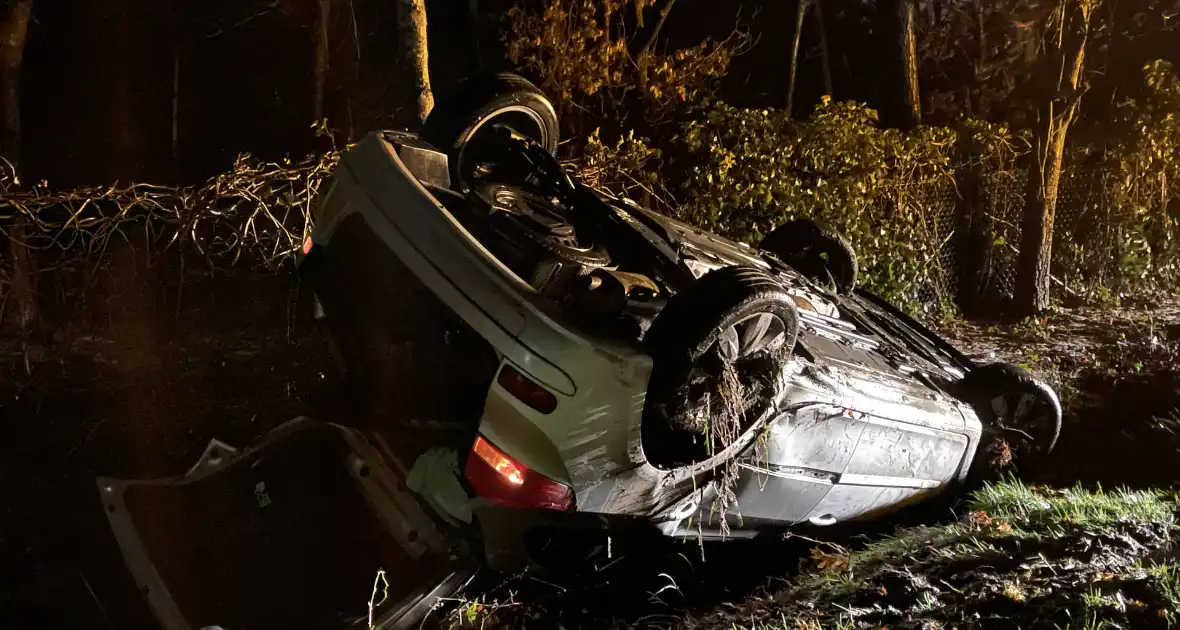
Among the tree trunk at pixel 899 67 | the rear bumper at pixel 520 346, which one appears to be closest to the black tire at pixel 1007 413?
the rear bumper at pixel 520 346

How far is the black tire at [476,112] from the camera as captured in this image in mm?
3404

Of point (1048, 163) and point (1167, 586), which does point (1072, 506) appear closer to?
point (1167, 586)

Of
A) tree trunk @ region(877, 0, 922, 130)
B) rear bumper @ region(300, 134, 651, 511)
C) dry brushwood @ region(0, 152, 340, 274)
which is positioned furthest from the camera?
tree trunk @ region(877, 0, 922, 130)

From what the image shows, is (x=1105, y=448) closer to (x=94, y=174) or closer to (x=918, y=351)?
(x=918, y=351)

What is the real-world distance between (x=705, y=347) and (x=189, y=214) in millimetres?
3687

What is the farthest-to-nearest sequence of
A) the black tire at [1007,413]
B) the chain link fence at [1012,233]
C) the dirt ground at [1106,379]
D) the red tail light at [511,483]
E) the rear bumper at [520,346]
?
1. the chain link fence at [1012,233]
2. the dirt ground at [1106,379]
3. the black tire at [1007,413]
4. the red tail light at [511,483]
5. the rear bumper at [520,346]

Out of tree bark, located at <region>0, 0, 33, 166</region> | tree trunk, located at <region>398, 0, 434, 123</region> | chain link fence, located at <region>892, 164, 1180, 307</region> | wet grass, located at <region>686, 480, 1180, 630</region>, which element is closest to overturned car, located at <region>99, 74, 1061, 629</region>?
wet grass, located at <region>686, 480, 1180, 630</region>

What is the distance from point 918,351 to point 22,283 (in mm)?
5449

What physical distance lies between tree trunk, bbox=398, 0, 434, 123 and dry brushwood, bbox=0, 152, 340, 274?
792 millimetres

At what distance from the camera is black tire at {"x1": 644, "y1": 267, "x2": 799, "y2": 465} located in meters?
2.35

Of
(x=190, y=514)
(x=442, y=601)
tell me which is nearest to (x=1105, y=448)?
(x=442, y=601)

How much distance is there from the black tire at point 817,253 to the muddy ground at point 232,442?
1.63 m

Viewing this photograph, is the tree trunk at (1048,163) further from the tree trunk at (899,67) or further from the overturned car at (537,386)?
the overturned car at (537,386)

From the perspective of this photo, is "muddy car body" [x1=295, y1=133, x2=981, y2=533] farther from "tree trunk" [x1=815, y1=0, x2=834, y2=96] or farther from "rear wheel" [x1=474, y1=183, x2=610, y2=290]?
"tree trunk" [x1=815, y1=0, x2=834, y2=96]
